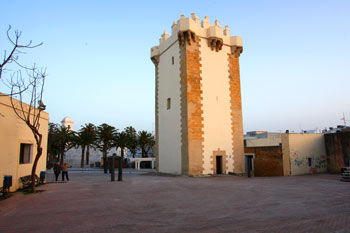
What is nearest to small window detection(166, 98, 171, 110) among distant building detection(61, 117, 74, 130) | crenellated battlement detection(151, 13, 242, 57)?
crenellated battlement detection(151, 13, 242, 57)

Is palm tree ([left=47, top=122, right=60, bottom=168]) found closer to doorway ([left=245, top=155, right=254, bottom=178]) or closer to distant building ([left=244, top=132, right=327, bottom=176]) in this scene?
doorway ([left=245, top=155, right=254, bottom=178])

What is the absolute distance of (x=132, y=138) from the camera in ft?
159

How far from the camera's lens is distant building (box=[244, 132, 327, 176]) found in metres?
23.8

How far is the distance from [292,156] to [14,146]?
22101mm

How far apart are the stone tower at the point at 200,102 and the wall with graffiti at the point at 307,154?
16.1 feet

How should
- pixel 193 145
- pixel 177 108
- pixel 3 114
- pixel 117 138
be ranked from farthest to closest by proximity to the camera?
pixel 117 138
pixel 177 108
pixel 193 145
pixel 3 114

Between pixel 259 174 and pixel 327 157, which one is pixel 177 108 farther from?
pixel 327 157

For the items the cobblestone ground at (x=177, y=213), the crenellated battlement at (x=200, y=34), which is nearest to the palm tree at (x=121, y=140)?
the crenellated battlement at (x=200, y=34)

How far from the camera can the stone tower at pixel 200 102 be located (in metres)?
22.0

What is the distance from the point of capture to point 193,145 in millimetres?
21516

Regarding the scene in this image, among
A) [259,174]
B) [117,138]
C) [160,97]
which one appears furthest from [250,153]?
[117,138]

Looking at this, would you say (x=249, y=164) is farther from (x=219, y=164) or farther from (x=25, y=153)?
(x=25, y=153)

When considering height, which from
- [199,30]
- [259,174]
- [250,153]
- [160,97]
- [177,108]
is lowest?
[259,174]

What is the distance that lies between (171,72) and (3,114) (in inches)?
593
